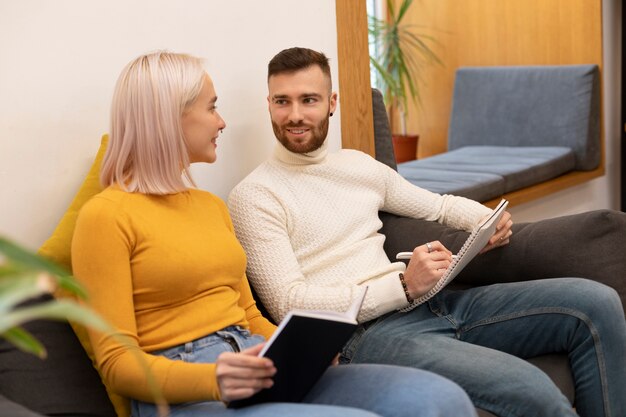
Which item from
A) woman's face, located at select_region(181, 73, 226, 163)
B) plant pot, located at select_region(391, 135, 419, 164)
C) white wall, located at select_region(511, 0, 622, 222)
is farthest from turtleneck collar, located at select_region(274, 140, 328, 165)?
plant pot, located at select_region(391, 135, 419, 164)

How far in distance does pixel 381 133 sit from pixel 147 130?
110cm

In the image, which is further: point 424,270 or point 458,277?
point 458,277

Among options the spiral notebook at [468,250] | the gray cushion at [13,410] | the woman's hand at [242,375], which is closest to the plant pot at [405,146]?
the spiral notebook at [468,250]

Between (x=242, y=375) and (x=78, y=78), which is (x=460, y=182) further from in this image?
(x=242, y=375)

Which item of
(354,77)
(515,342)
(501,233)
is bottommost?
(515,342)

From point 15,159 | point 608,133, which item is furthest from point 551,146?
point 15,159

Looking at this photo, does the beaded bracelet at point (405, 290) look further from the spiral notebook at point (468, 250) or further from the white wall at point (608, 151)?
the white wall at point (608, 151)

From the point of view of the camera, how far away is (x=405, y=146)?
5.09 meters

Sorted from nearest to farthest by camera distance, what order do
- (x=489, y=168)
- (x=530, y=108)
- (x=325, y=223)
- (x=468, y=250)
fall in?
1. (x=468, y=250)
2. (x=325, y=223)
3. (x=489, y=168)
4. (x=530, y=108)

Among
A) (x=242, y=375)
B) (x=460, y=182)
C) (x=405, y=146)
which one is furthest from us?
(x=405, y=146)

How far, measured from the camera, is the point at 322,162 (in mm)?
2352

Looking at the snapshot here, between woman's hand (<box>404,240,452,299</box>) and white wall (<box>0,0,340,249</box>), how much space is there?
55 cm

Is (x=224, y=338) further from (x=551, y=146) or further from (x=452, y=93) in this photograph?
(x=452, y=93)

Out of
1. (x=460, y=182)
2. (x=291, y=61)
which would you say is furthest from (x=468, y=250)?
(x=460, y=182)
